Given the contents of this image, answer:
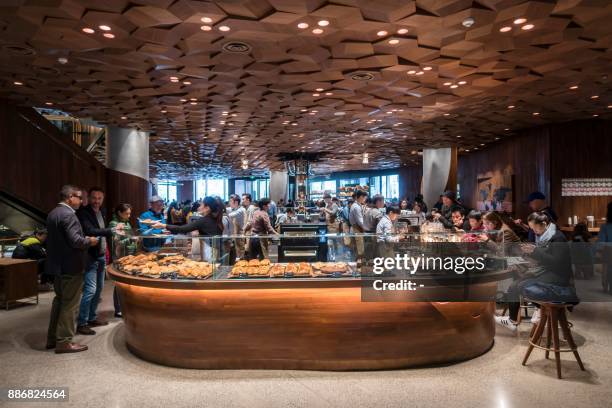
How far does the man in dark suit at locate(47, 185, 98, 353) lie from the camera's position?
4.03 metres

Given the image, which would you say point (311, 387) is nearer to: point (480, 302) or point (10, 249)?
point (480, 302)

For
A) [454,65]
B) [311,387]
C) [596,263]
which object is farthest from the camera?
[596,263]

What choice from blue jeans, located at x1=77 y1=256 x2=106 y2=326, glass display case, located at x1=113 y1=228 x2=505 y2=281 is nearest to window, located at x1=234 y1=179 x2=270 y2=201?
blue jeans, located at x1=77 y1=256 x2=106 y2=326

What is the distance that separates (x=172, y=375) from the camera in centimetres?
359

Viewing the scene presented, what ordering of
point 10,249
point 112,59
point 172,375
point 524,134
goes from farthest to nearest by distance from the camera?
point 524,134
point 10,249
point 112,59
point 172,375

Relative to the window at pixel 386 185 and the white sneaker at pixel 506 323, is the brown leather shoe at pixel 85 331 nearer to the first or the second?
the white sneaker at pixel 506 323

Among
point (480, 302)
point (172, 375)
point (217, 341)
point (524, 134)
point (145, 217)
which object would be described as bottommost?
point (172, 375)

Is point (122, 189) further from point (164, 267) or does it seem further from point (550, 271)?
point (550, 271)

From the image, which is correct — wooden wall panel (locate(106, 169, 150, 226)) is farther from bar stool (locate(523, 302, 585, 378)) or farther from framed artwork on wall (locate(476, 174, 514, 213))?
framed artwork on wall (locate(476, 174, 514, 213))

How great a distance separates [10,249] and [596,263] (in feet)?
40.8

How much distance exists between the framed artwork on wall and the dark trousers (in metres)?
12.0

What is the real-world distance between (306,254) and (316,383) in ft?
3.70

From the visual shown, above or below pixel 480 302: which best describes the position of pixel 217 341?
below

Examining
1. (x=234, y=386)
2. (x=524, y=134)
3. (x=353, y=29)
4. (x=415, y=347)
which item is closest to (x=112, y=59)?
(x=353, y=29)
